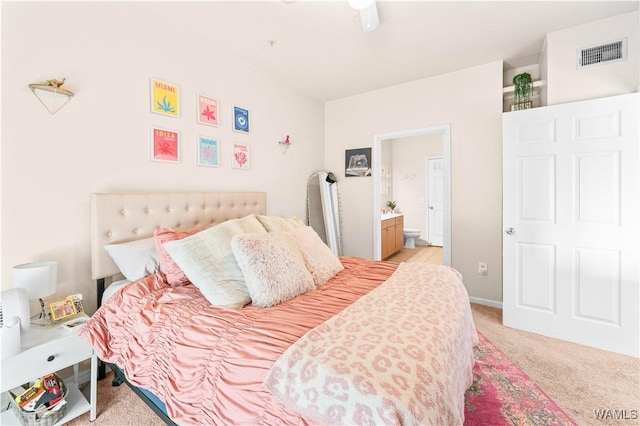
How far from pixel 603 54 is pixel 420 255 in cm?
395

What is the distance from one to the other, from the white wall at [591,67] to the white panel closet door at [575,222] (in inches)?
12.6

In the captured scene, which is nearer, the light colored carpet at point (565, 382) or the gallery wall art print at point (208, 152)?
the light colored carpet at point (565, 382)

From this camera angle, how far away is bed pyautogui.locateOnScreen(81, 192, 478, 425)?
0.89 meters

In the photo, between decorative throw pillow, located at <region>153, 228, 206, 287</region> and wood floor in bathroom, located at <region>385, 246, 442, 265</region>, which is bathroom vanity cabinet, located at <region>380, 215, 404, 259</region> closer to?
wood floor in bathroom, located at <region>385, 246, 442, 265</region>

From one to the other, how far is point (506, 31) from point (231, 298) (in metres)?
3.10

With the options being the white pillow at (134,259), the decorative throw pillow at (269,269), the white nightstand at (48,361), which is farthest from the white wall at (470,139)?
the white nightstand at (48,361)

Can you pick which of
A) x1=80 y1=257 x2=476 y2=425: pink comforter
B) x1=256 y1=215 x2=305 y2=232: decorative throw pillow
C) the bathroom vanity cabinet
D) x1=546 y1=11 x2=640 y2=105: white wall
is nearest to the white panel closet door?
x1=546 y1=11 x2=640 y2=105: white wall

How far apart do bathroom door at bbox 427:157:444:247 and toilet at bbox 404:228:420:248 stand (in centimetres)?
38

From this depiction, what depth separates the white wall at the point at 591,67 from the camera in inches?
91.6

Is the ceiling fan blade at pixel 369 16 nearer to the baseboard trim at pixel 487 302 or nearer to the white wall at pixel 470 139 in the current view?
the white wall at pixel 470 139

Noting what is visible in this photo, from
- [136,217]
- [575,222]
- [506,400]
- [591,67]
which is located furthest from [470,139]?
[136,217]

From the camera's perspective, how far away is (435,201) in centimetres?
647

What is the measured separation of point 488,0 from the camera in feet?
6.78

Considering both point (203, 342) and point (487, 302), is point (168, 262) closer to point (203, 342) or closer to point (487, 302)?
point (203, 342)
